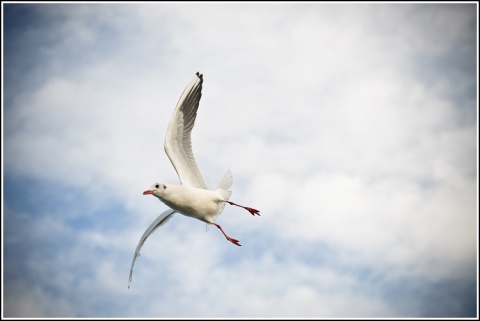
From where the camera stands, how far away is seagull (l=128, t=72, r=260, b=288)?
25.4 feet

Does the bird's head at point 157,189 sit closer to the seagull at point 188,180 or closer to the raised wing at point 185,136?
the seagull at point 188,180

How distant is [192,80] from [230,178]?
1.91m

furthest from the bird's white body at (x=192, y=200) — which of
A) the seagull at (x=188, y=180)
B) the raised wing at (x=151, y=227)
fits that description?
→ the raised wing at (x=151, y=227)

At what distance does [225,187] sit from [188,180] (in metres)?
0.68

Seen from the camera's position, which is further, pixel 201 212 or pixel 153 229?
pixel 153 229

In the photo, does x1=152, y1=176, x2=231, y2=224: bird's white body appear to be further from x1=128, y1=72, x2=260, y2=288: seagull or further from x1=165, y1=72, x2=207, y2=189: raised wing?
x1=165, y1=72, x2=207, y2=189: raised wing

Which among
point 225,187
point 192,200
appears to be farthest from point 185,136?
point 192,200

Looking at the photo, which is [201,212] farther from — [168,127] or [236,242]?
[168,127]

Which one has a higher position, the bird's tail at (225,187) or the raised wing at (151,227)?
the bird's tail at (225,187)

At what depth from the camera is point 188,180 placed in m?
8.36

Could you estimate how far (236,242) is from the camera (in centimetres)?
750

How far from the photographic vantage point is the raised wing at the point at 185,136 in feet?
26.9

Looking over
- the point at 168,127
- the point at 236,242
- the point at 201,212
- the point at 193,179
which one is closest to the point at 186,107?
the point at 168,127

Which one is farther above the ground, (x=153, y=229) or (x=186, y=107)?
(x=186, y=107)
